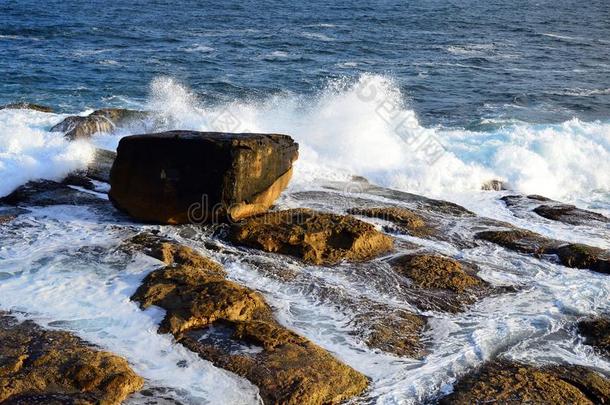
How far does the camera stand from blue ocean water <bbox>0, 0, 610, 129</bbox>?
20.2 m

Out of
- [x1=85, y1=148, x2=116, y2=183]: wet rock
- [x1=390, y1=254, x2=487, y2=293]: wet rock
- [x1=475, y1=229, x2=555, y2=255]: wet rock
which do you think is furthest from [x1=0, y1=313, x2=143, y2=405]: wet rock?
[x1=475, y1=229, x2=555, y2=255]: wet rock

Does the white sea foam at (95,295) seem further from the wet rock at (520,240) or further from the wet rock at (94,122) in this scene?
the wet rock at (520,240)

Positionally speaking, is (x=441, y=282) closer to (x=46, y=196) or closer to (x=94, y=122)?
(x=46, y=196)

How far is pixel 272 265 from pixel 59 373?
2.99m

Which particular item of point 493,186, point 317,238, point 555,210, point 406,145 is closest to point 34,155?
point 317,238

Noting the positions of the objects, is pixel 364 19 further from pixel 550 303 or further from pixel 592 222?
pixel 550 303

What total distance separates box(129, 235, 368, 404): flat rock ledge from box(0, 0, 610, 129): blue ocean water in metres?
12.0

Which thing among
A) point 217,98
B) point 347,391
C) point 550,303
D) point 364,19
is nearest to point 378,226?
point 550,303

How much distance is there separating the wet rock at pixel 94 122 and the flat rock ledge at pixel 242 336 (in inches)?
255

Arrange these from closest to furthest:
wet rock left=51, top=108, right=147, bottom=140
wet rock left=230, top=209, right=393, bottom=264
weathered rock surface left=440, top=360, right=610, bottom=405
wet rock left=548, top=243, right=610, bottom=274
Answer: weathered rock surface left=440, top=360, right=610, bottom=405 < wet rock left=230, top=209, right=393, bottom=264 < wet rock left=548, top=243, right=610, bottom=274 < wet rock left=51, top=108, right=147, bottom=140

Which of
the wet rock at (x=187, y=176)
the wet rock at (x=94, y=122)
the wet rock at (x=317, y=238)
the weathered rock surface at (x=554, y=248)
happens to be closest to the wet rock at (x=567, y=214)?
the weathered rock surface at (x=554, y=248)

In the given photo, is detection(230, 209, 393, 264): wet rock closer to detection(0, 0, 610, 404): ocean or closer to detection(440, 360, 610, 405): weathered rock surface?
detection(0, 0, 610, 404): ocean

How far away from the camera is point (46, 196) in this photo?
31.9 ft

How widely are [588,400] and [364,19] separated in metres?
33.5
